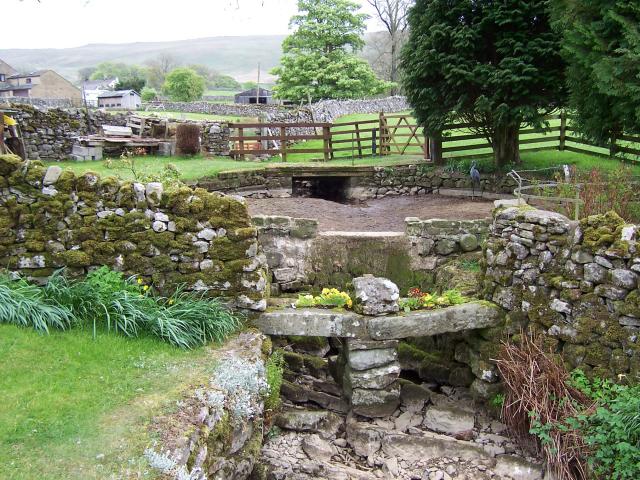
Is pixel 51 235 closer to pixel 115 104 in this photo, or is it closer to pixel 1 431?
pixel 1 431

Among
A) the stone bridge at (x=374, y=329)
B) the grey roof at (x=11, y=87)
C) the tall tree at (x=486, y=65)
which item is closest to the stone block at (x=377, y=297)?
the stone bridge at (x=374, y=329)

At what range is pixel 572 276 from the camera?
6.65 metres

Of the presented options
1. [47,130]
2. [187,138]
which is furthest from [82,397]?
[47,130]

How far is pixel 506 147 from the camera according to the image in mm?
15922

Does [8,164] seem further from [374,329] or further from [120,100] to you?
[120,100]

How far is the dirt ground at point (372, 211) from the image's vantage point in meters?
12.0

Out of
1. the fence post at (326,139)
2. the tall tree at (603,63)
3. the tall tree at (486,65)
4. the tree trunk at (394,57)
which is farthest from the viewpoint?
the tree trunk at (394,57)

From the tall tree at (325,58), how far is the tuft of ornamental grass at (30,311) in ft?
107

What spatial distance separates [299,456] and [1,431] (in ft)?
10.7

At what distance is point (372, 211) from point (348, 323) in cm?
747

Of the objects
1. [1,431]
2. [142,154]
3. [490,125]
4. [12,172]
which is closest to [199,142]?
[142,154]

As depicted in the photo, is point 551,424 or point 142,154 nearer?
point 551,424

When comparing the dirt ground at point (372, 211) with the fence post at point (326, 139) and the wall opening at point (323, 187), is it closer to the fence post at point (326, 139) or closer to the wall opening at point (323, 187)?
the wall opening at point (323, 187)

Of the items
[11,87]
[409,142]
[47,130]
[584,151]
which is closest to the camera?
[584,151]
